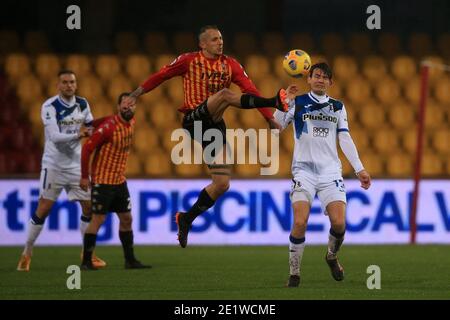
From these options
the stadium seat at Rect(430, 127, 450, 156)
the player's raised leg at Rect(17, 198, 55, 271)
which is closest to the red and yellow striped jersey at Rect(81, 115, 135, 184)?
the player's raised leg at Rect(17, 198, 55, 271)

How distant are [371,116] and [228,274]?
6.98 metres

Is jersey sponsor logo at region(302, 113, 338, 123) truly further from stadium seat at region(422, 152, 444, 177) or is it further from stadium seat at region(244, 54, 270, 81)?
stadium seat at region(244, 54, 270, 81)

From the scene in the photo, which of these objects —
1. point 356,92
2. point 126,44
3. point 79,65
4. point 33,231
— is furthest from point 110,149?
point 356,92

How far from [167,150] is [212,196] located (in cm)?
676

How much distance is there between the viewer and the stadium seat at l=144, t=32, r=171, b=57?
1717cm

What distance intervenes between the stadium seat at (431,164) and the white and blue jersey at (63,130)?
21.3ft

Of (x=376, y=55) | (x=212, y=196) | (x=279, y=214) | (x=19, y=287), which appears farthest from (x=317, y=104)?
(x=376, y=55)

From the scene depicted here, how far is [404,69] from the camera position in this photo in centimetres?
1711

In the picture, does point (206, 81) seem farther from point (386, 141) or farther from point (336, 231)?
point (386, 141)

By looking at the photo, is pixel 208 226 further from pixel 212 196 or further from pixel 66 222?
pixel 212 196

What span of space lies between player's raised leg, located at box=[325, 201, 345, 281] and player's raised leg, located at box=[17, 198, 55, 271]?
3.54 metres

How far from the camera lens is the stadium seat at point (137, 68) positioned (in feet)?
54.9

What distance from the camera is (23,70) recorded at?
16672mm

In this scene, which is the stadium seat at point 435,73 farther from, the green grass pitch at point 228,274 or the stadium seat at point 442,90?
the green grass pitch at point 228,274
